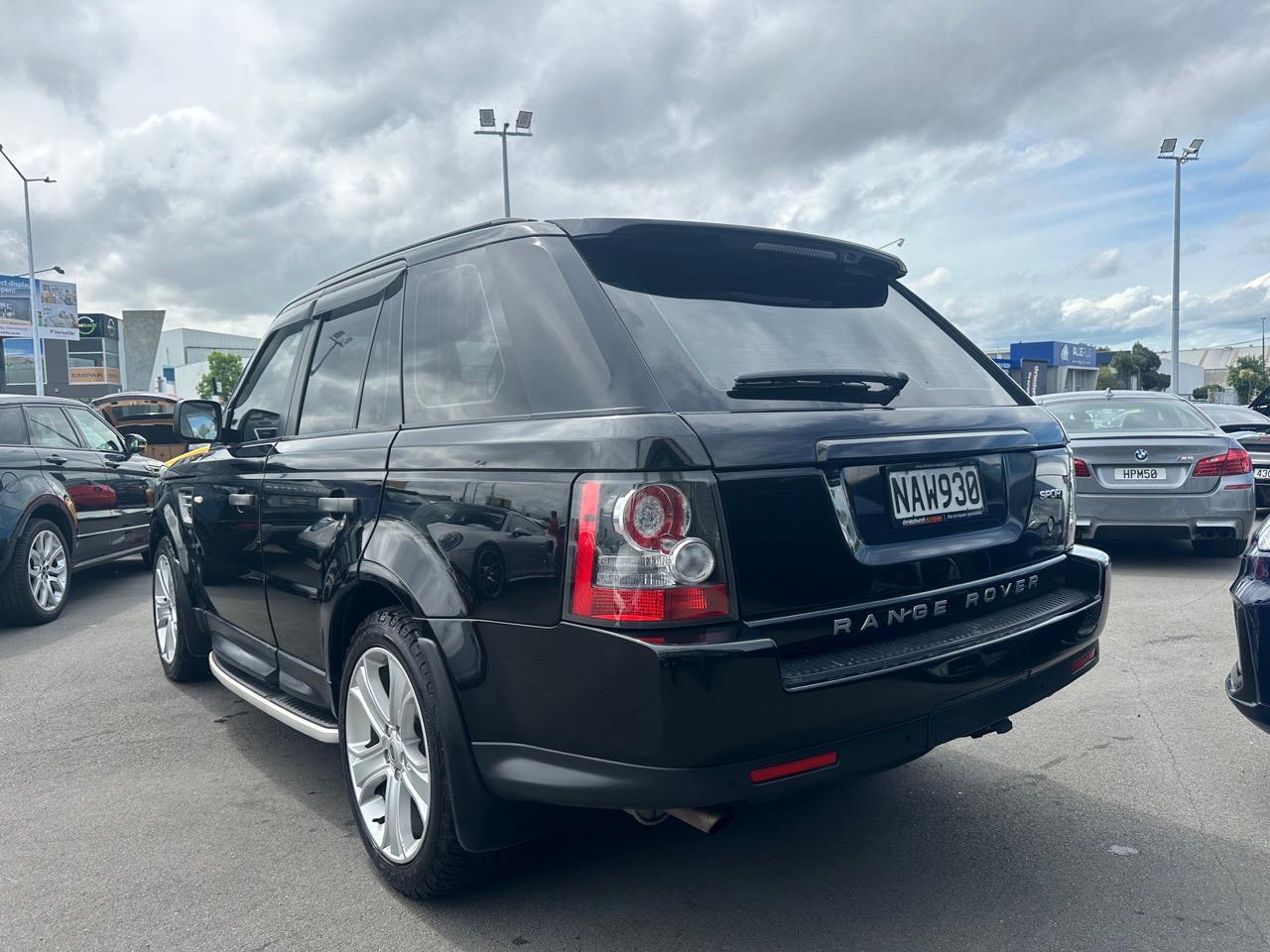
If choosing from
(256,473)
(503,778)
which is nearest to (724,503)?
(503,778)

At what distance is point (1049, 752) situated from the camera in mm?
3943

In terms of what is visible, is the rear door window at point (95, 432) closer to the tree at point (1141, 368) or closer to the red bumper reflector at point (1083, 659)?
the red bumper reflector at point (1083, 659)

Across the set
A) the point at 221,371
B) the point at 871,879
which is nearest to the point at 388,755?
the point at 871,879

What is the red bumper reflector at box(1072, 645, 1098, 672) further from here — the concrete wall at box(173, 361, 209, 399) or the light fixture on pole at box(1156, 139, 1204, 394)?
the concrete wall at box(173, 361, 209, 399)

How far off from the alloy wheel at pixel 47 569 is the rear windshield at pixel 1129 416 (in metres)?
8.07

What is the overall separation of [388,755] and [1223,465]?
7.28 meters

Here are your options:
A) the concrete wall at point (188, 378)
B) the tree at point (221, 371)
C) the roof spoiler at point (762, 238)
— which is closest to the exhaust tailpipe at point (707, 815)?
the roof spoiler at point (762, 238)

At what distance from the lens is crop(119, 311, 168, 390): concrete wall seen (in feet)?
272

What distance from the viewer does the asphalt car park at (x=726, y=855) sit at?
8.79ft

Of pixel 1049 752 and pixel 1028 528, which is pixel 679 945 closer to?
pixel 1028 528

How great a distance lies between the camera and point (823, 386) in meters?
2.63

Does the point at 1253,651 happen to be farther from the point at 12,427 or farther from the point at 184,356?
the point at 184,356

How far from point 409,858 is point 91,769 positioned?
2.07 meters

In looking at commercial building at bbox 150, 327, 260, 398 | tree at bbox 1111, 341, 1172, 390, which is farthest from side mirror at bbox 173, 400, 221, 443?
commercial building at bbox 150, 327, 260, 398
